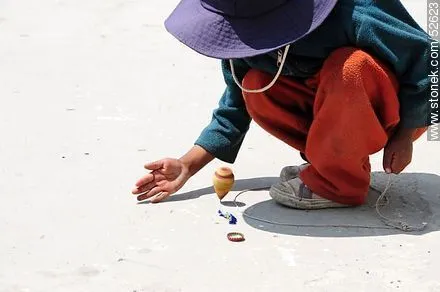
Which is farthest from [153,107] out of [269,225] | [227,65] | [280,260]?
[280,260]

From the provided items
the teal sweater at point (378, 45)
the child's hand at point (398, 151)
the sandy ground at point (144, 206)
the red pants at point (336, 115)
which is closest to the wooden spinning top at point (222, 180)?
the sandy ground at point (144, 206)

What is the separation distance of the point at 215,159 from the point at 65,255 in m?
0.69

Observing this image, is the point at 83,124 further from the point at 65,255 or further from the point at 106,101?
the point at 65,255

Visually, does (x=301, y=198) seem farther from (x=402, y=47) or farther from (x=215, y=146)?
(x=402, y=47)

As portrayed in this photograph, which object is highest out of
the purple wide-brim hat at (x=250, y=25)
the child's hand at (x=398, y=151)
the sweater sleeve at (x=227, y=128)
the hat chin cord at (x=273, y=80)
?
the purple wide-brim hat at (x=250, y=25)

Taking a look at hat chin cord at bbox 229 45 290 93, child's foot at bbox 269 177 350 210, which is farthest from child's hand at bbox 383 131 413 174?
hat chin cord at bbox 229 45 290 93

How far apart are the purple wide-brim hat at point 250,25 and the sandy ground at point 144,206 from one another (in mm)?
419

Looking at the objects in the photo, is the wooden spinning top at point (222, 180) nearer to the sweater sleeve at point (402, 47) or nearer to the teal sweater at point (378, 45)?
the teal sweater at point (378, 45)

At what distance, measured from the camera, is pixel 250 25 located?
192cm

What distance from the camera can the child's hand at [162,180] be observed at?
7.04 feet

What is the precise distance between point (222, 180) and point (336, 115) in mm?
351

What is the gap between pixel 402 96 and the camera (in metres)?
2.00

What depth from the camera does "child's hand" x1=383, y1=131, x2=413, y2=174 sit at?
205 centimetres

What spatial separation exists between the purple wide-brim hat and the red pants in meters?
0.12
